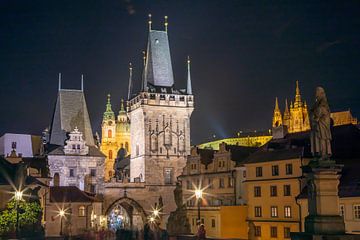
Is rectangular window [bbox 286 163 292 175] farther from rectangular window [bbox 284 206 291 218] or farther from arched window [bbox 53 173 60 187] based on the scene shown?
arched window [bbox 53 173 60 187]

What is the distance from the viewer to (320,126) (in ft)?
74.9

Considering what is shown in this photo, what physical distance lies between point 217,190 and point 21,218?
97.1 ft

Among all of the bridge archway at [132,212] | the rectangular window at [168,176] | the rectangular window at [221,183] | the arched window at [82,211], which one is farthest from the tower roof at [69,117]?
the rectangular window at [221,183]

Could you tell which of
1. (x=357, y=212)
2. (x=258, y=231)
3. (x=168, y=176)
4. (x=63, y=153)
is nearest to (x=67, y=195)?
(x=63, y=153)

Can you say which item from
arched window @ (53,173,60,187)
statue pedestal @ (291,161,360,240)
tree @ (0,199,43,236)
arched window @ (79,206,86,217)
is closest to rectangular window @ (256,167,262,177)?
tree @ (0,199,43,236)

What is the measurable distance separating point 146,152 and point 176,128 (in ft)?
21.9

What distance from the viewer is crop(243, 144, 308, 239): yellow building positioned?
53.8 m

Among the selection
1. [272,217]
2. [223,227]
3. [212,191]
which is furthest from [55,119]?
[272,217]

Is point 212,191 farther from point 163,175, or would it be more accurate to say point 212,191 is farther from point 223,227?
point 163,175

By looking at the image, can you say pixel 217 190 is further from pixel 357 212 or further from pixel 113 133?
pixel 113 133

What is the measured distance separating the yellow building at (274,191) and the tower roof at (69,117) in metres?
41.1

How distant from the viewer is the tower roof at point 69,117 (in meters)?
Answer: 94.2

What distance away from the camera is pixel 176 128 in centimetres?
10119

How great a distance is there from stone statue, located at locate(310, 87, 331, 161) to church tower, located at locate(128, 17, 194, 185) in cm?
7531
